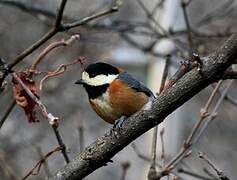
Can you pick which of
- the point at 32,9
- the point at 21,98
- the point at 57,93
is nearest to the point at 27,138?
the point at 57,93

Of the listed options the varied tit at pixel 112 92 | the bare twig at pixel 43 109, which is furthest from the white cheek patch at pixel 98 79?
the bare twig at pixel 43 109

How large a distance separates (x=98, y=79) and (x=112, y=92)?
0.06m

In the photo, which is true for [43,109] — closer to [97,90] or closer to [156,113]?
[156,113]

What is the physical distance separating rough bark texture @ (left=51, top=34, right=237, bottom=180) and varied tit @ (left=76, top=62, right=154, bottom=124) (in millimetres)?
428

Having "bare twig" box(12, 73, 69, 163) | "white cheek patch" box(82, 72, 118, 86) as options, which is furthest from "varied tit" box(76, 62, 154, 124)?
"bare twig" box(12, 73, 69, 163)

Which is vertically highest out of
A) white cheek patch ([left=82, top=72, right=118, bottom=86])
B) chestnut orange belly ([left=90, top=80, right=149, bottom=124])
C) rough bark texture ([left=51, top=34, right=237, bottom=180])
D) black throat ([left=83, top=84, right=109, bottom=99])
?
white cheek patch ([left=82, top=72, right=118, bottom=86])

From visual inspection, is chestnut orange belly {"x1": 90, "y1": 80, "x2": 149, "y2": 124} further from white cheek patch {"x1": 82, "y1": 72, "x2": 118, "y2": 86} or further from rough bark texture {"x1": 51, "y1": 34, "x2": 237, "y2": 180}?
rough bark texture {"x1": 51, "y1": 34, "x2": 237, "y2": 180}

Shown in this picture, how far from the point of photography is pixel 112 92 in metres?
1.83

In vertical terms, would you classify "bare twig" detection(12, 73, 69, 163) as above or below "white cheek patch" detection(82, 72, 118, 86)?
below

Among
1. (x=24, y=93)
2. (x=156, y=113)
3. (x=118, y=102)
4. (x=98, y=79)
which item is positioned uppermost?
(x=98, y=79)

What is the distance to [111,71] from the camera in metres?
1.86

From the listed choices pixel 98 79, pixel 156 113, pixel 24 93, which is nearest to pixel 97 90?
pixel 98 79

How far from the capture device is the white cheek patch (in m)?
1.83

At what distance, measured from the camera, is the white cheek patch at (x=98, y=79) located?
6.02 ft
